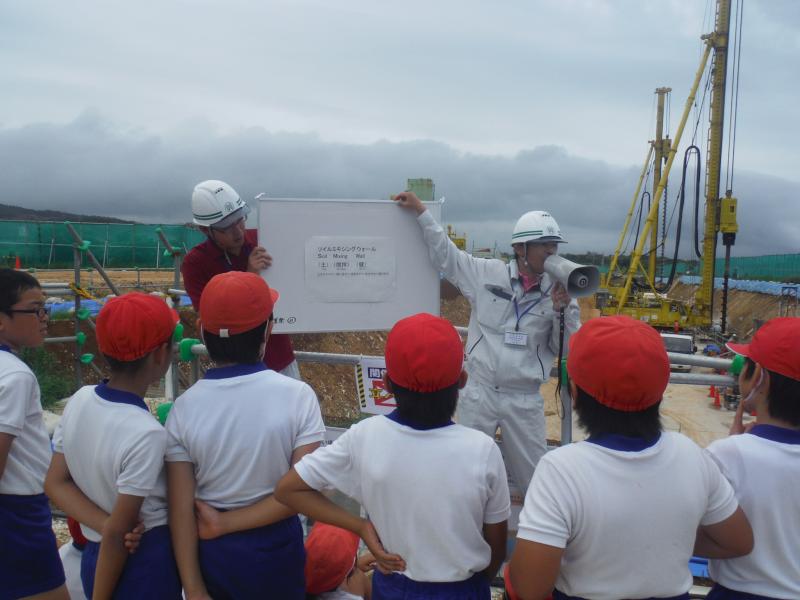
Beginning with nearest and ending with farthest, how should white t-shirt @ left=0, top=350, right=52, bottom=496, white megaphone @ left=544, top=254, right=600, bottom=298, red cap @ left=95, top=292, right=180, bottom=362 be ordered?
red cap @ left=95, top=292, right=180, bottom=362
white t-shirt @ left=0, top=350, right=52, bottom=496
white megaphone @ left=544, top=254, right=600, bottom=298

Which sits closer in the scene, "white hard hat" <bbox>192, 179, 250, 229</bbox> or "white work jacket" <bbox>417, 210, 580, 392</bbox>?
"white hard hat" <bbox>192, 179, 250, 229</bbox>

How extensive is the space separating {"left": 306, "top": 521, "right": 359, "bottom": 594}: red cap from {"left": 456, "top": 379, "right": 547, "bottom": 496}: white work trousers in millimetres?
1434

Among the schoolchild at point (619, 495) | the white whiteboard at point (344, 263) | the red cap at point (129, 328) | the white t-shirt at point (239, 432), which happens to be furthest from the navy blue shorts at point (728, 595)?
the white whiteboard at point (344, 263)

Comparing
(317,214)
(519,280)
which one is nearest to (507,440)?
(519,280)

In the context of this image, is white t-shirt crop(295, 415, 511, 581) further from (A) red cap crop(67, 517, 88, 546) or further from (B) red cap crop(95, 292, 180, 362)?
(A) red cap crop(67, 517, 88, 546)

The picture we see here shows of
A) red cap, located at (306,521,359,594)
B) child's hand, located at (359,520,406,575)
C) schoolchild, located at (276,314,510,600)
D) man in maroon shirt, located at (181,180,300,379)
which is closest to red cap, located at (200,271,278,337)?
schoolchild, located at (276,314,510,600)

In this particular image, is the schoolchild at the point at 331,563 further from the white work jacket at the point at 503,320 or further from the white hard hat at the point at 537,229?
the white hard hat at the point at 537,229

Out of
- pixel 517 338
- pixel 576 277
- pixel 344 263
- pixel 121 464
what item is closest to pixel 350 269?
pixel 344 263

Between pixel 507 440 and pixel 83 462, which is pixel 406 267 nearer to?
pixel 507 440

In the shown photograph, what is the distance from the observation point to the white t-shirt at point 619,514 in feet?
4.72

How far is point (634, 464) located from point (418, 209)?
2322mm

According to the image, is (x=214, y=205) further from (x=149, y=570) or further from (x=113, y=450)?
(x=149, y=570)

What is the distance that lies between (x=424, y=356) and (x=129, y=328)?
0.97 m

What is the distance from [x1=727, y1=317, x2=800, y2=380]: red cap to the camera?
5.60 ft
